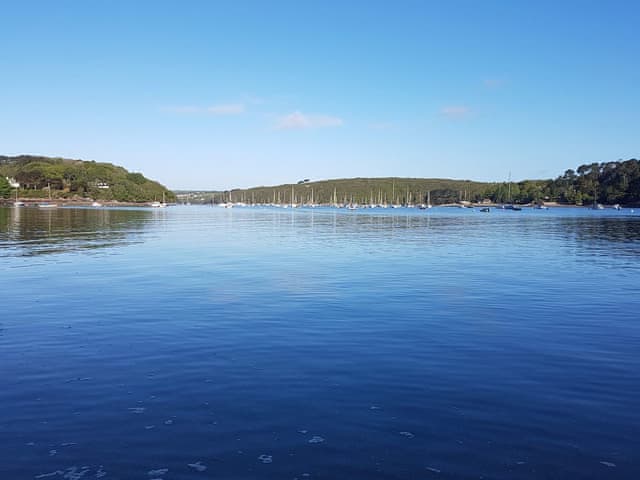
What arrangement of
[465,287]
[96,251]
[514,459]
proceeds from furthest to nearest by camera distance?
1. [96,251]
2. [465,287]
3. [514,459]

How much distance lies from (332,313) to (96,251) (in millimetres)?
31189

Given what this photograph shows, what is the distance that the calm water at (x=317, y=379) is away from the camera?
929cm

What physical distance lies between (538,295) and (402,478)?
20.6 metres

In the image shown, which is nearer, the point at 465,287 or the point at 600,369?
the point at 600,369

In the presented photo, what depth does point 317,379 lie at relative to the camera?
530 inches

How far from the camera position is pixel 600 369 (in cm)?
1470

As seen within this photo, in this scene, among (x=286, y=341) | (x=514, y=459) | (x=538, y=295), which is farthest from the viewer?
(x=538, y=295)

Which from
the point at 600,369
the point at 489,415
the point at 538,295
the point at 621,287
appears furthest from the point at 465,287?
the point at 489,415

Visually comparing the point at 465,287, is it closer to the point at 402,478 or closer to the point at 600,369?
the point at 600,369

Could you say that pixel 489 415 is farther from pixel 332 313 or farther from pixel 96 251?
pixel 96 251

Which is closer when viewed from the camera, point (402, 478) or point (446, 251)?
point (402, 478)

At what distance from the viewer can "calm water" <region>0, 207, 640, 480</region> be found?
30.5ft

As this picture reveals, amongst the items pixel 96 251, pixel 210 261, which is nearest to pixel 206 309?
pixel 210 261

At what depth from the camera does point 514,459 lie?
9297 mm
